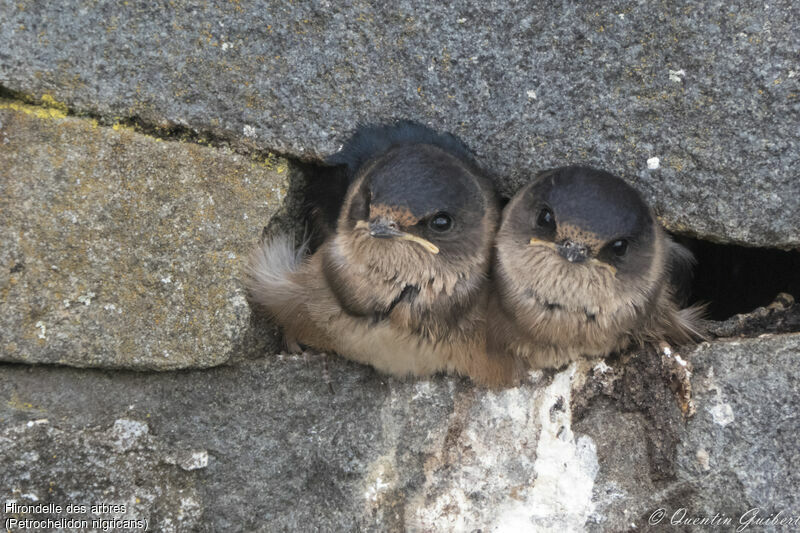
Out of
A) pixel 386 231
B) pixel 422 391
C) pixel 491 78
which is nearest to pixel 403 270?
pixel 386 231

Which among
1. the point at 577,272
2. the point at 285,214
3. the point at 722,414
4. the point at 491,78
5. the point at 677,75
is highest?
the point at 677,75

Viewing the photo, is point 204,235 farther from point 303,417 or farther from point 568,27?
point 568,27

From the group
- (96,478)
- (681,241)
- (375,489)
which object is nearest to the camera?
(96,478)

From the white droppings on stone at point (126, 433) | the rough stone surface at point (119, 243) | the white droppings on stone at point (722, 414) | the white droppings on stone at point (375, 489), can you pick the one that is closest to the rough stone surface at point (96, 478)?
the white droppings on stone at point (126, 433)

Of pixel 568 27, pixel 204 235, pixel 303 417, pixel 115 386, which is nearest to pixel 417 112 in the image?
pixel 568 27

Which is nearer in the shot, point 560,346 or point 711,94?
point 711,94

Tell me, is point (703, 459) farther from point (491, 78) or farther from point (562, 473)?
point (491, 78)

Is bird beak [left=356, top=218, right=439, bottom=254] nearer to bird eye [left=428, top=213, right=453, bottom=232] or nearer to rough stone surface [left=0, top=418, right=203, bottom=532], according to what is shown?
bird eye [left=428, top=213, right=453, bottom=232]
